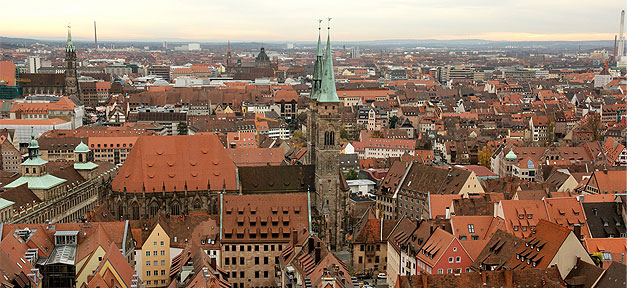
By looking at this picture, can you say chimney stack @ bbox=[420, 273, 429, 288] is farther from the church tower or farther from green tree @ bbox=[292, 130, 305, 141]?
green tree @ bbox=[292, 130, 305, 141]

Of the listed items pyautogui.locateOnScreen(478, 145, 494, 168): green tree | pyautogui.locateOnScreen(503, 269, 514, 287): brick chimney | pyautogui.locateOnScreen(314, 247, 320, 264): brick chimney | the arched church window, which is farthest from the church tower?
pyautogui.locateOnScreen(478, 145, 494, 168): green tree

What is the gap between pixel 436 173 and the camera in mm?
112938

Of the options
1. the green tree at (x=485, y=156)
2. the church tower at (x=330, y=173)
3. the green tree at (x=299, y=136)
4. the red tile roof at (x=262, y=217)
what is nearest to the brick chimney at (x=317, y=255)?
the red tile roof at (x=262, y=217)

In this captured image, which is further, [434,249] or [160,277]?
[160,277]

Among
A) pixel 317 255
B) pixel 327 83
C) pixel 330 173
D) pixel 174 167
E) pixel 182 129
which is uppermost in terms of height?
pixel 327 83

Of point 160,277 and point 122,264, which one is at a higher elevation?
point 122,264

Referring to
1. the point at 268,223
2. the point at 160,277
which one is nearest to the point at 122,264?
the point at 160,277

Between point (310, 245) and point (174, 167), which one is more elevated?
point (174, 167)

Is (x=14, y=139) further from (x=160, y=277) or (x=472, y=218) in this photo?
(x=472, y=218)

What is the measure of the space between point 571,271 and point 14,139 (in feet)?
469

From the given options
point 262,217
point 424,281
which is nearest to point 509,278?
point 424,281

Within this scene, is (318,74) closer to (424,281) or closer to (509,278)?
(424,281)

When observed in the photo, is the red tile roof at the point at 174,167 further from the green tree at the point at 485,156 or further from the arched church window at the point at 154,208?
the green tree at the point at 485,156

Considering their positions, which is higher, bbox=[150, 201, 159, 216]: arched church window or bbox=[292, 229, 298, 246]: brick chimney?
bbox=[292, 229, 298, 246]: brick chimney
